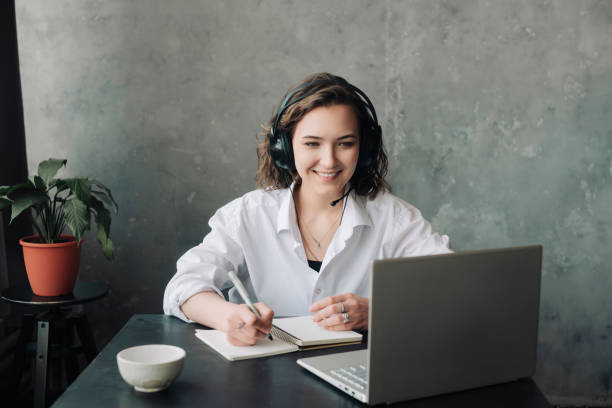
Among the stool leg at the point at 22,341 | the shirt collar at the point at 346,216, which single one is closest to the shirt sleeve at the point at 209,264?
the shirt collar at the point at 346,216

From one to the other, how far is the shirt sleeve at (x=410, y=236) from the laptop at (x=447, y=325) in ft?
2.25

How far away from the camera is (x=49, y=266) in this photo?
217 centimetres

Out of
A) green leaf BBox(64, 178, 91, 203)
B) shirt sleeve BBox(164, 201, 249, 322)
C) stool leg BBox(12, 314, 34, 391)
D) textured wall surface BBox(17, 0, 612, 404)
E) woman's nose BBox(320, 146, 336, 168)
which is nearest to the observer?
shirt sleeve BBox(164, 201, 249, 322)

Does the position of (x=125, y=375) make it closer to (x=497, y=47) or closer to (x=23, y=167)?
(x=23, y=167)

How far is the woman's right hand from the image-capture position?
1193 millimetres

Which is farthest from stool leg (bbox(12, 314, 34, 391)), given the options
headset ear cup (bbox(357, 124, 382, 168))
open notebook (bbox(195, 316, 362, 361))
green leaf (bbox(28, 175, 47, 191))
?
headset ear cup (bbox(357, 124, 382, 168))

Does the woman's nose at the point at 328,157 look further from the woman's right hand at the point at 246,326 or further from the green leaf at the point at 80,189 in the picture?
the green leaf at the point at 80,189

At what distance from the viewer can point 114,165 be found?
2.68m

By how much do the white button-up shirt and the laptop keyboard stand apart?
633 mm

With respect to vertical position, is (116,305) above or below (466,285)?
below

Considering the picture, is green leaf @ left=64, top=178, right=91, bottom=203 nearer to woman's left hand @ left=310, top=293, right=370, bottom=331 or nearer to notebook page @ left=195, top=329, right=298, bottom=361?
notebook page @ left=195, top=329, right=298, bottom=361

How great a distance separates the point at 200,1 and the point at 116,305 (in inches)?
63.5

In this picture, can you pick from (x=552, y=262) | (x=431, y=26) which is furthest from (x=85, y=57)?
(x=552, y=262)

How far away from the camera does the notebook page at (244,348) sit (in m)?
1.14
